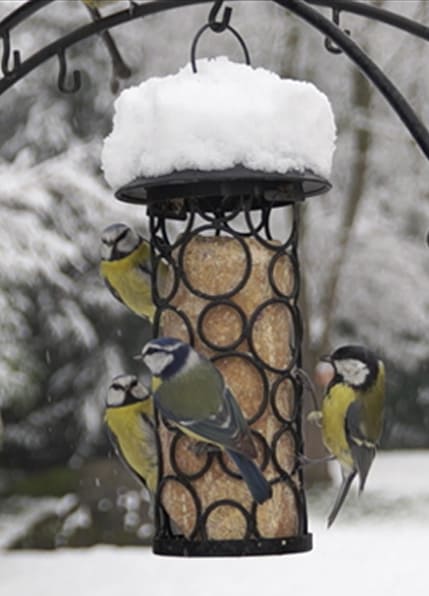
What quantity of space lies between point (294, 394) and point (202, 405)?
1.05 ft

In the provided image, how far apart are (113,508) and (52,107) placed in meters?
2.92

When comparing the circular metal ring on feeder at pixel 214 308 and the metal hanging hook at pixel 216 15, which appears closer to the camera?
the metal hanging hook at pixel 216 15

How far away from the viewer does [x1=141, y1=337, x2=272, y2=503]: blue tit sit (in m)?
2.41

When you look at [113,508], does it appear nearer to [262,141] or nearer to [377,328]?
[377,328]

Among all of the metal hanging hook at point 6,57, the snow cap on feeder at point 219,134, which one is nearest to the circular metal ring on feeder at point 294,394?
the snow cap on feeder at point 219,134

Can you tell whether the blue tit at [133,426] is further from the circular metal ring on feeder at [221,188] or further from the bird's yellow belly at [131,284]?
the circular metal ring on feeder at [221,188]

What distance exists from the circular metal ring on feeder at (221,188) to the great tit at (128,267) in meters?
0.10

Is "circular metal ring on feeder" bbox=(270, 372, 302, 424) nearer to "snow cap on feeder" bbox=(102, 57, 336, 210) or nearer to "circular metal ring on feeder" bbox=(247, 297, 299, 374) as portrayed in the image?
"circular metal ring on feeder" bbox=(247, 297, 299, 374)

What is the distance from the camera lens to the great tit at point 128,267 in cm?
278

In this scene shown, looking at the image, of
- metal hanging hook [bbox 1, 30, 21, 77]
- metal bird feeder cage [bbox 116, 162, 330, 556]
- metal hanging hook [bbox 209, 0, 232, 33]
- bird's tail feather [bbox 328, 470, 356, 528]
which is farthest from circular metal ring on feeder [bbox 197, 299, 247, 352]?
metal hanging hook [bbox 1, 30, 21, 77]

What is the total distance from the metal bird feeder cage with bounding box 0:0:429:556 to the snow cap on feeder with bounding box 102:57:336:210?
0.04 ft

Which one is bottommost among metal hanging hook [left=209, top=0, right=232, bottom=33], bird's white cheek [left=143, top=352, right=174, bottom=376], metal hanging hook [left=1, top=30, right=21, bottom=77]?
bird's white cheek [left=143, top=352, right=174, bottom=376]

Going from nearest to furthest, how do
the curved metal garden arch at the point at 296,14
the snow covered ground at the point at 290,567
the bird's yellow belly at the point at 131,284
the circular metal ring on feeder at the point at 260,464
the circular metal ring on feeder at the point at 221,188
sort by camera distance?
1. the curved metal garden arch at the point at 296,14
2. the circular metal ring on feeder at the point at 221,188
3. the circular metal ring on feeder at the point at 260,464
4. the bird's yellow belly at the point at 131,284
5. the snow covered ground at the point at 290,567

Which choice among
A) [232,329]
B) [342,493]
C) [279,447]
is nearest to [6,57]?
[232,329]
